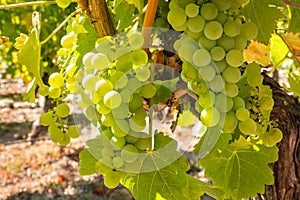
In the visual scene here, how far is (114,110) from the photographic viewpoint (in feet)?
2.30

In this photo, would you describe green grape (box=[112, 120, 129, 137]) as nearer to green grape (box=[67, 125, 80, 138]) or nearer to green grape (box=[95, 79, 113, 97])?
green grape (box=[95, 79, 113, 97])

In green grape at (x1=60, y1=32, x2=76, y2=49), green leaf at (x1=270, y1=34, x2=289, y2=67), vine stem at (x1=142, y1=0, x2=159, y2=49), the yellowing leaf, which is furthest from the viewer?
green leaf at (x1=270, y1=34, x2=289, y2=67)

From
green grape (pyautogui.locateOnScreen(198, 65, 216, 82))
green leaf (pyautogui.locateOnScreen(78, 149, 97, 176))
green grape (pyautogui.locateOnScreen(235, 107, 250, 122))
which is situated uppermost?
green grape (pyautogui.locateOnScreen(198, 65, 216, 82))

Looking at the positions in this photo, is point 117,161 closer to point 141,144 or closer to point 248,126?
point 141,144

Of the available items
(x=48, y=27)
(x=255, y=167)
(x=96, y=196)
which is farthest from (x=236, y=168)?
(x=48, y=27)

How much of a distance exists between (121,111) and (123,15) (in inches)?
8.3

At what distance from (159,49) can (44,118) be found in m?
0.24

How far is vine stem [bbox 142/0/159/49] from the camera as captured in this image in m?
0.78

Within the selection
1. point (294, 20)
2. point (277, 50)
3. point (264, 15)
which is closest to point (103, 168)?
point (264, 15)

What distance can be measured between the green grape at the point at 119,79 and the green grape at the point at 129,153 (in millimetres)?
89

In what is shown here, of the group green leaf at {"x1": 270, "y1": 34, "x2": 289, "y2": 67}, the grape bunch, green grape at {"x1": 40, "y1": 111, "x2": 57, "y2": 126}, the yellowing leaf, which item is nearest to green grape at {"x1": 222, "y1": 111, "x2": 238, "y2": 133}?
the grape bunch

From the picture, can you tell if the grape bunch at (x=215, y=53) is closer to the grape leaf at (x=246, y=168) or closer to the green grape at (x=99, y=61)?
the green grape at (x=99, y=61)

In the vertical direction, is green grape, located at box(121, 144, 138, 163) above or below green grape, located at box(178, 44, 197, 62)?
below

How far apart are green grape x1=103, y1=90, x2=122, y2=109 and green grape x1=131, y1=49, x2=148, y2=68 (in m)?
0.06
